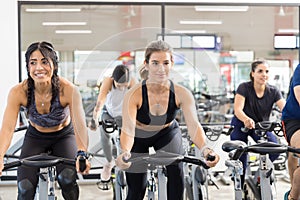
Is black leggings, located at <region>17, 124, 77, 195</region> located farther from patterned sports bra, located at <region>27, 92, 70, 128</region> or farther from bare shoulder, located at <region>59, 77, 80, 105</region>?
bare shoulder, located at <region>59, 77, 80, 105</region>

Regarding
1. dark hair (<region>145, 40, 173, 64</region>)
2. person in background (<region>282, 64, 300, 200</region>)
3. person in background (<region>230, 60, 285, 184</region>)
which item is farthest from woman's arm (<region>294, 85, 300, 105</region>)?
person in background (<region>230, 60, 285, 184</region>)

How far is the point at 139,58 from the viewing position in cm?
211

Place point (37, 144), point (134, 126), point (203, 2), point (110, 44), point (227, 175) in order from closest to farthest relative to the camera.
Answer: point (110, 44)
point (134, 126)
point (37, 144)
point (227, 175)
point (203, 2)

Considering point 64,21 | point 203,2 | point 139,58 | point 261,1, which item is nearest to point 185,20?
point 203,2

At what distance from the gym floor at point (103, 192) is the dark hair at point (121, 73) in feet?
7.57

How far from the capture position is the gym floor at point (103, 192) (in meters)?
4.42

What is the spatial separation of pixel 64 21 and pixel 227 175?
8.05 feet

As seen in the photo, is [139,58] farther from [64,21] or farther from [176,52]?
[64,21]

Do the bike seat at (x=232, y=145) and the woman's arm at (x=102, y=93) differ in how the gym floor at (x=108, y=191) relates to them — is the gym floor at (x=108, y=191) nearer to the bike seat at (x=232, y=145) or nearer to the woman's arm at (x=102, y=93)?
the woman's arm at (x=102, y=93)

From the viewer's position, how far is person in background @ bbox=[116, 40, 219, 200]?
198cm

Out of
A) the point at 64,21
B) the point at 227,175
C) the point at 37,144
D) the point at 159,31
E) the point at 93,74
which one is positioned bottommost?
the point at 227,175

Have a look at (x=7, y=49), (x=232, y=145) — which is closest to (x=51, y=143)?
(x=232, y=145)

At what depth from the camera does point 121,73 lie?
221cm

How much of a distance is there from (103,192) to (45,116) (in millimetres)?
2235
